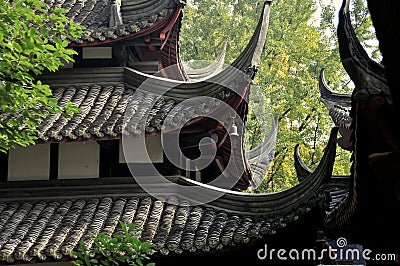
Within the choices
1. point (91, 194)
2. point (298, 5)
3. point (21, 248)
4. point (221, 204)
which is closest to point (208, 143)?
point (221, 204)

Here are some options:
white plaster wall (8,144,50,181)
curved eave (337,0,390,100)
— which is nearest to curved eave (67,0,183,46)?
white plaster wall (8,144,50,181)

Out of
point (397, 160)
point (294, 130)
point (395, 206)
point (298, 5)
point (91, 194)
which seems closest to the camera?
point (397, 160)

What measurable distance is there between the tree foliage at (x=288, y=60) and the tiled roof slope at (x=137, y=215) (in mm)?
12316

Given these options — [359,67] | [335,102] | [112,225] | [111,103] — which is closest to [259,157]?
[335,102]

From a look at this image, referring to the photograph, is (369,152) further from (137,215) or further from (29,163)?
(29,163)

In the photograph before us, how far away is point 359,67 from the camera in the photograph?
3.16m

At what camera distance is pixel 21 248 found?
23.2 ft

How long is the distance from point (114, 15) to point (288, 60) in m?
13.5

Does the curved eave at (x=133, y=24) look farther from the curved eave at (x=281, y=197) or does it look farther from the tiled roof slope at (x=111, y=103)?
the curved eave at (x=281, y=197)

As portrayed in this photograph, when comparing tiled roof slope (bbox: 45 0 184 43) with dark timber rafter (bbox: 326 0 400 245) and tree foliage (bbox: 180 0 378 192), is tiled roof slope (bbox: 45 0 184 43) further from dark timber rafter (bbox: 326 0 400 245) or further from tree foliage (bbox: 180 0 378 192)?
tree foliage (bbox: 180 0 378 192)

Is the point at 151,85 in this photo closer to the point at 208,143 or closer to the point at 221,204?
the point at 208,143

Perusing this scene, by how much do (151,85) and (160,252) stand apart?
2.69m

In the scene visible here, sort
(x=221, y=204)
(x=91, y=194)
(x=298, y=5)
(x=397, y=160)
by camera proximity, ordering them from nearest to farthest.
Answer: (x=397, y=160)
(x=221, y=204)
(x=91, y=194)
(x=298, y=5)

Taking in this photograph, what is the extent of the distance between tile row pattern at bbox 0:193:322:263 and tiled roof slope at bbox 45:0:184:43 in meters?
2.35
